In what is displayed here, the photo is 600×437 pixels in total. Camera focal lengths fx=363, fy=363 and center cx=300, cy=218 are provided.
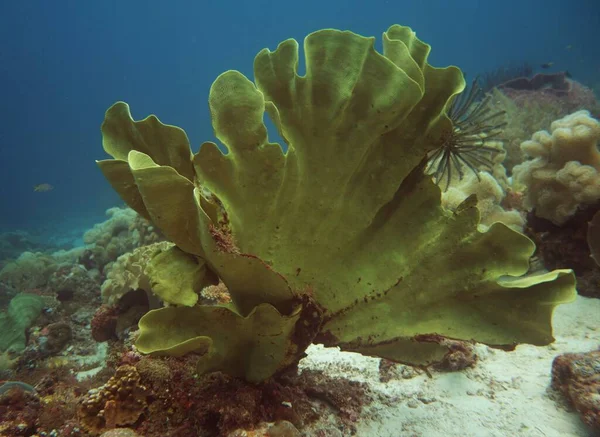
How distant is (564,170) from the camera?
14.0 ft

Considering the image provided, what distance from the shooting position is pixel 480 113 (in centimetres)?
Result: 289

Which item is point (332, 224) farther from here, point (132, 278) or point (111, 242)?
point (111, 242)

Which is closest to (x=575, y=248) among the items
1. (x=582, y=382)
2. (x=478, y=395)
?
(x=582, y=382)

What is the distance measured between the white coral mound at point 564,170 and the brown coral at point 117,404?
453cm

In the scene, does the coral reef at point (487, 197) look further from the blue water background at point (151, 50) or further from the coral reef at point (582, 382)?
the blue water background at point (151, 50)

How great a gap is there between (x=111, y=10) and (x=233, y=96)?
126621 mm

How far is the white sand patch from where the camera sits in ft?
7.41

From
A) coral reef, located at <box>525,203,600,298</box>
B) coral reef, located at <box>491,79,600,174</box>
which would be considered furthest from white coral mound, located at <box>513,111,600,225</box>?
coral reef, located at <box>491,79,600,174</box>

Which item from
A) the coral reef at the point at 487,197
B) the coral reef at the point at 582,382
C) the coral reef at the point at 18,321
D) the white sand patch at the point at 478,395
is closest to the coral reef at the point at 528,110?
the coral reef at the point at 487,197

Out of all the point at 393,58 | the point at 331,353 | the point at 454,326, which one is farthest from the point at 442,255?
the point at 331,353

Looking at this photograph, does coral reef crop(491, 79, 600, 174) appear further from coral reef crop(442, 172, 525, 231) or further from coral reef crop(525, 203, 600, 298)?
coral reef crop(525, 203, 600, 298)

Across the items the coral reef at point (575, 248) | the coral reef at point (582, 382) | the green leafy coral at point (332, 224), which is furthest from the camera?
the coral reef at point (575, 248)

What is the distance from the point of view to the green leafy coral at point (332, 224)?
5.81 feet

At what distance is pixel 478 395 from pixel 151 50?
12962 cm
